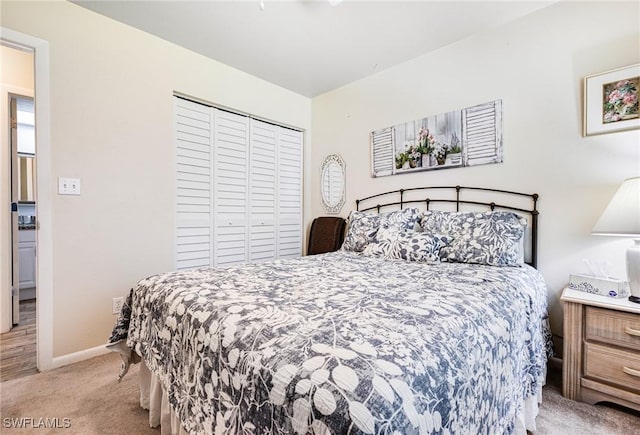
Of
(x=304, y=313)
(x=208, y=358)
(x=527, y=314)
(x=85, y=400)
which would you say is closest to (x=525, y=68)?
(x=527, y=314)

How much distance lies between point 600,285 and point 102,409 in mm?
2921

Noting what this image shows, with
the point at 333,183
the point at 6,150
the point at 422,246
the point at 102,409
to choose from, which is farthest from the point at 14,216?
the point at 422,246

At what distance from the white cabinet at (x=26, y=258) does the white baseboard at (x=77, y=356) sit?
7.26ft

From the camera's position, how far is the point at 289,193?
3.62 m

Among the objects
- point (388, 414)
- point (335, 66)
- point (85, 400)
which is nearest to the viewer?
point (388, 414)

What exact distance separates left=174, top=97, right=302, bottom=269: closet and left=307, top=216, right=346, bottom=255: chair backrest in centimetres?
33

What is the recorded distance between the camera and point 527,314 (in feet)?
4.66

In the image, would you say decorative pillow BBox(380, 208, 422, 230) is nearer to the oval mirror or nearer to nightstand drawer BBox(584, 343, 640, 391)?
the oval mirror

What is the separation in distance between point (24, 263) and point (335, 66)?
432cm

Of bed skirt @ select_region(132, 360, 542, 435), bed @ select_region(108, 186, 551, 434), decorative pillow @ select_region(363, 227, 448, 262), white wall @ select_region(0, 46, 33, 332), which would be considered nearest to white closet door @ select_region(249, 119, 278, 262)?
bed @ select_region(108, 186, 551, 434)

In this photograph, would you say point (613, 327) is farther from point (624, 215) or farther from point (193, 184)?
point (193, 184)

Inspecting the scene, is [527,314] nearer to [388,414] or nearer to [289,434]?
[388,414]

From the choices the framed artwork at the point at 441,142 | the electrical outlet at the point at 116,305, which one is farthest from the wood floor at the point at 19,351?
the framed artwork at the point at 441,142

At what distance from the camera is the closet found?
107 inches
